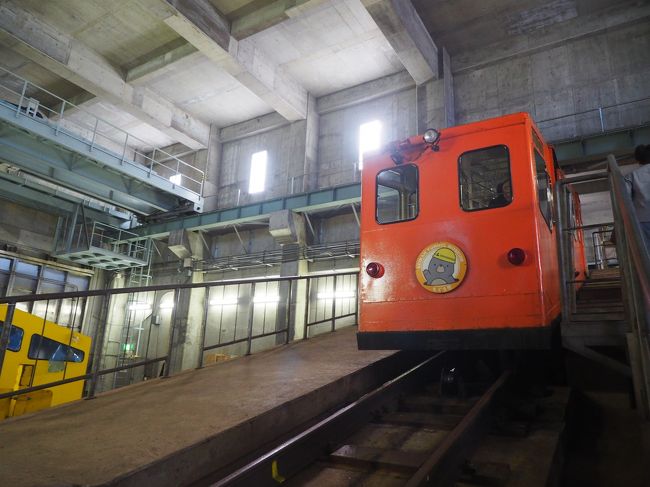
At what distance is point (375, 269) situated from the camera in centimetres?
487

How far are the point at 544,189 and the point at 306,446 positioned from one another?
3.71m

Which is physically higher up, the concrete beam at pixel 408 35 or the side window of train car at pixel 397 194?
the concrete beam at pixel 408 35

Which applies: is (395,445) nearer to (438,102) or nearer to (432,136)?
(432,136)

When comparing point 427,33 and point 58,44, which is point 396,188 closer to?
point 427,33

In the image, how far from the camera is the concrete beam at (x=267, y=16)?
12.5m

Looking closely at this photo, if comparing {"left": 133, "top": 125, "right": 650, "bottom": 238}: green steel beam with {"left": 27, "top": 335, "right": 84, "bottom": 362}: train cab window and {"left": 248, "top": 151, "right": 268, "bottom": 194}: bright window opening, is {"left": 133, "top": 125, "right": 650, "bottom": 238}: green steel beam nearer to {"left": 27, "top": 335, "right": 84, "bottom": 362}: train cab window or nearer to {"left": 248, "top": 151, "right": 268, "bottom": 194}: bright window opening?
{"left": 248, "top": 151, "right": 268, "bottom": 194}: bright window opening

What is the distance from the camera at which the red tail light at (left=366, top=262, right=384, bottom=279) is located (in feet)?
15.9

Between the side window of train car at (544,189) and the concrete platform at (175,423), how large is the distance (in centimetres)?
253

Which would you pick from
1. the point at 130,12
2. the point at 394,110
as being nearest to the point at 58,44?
the point at 130,12

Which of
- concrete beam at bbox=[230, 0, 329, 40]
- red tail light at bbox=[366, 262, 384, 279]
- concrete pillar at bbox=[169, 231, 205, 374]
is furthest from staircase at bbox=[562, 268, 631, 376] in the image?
concrete pillar at bbox=[169, 231, 205, 374]

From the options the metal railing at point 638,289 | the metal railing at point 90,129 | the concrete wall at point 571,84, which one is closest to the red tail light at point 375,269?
the metal railing at point 638,289

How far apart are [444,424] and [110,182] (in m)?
15.0

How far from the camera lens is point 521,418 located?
378 cm

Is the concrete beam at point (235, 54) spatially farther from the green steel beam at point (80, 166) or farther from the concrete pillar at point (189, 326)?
the concrete pillar at point (189, 326)
